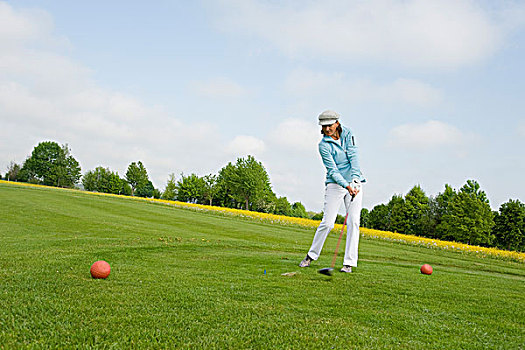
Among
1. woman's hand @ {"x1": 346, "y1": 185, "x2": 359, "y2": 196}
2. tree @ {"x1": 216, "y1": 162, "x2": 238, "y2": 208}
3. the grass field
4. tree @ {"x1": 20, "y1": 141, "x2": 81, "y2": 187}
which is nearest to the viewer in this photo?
the grass field

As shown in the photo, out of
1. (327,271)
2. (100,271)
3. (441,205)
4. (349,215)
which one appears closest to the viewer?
(100,271)

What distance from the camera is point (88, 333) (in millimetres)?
2939

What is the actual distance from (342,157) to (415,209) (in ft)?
186

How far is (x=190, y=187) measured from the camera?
7738 cm

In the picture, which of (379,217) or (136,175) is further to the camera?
(136,175)

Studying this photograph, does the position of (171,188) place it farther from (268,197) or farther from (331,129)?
(331,129)

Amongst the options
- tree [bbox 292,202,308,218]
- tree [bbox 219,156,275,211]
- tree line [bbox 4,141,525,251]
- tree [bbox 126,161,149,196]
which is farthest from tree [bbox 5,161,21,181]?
tree [bbox 292,202,308,218]

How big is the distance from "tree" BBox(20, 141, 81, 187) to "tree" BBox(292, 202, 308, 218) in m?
65.0

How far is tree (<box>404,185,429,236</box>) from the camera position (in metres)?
58.1

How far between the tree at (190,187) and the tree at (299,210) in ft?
154

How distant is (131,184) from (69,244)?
8330cm

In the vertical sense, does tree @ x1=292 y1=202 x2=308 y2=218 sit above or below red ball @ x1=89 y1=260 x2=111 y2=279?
above

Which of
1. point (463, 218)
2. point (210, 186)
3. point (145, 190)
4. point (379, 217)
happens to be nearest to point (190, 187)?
point (210, 186)

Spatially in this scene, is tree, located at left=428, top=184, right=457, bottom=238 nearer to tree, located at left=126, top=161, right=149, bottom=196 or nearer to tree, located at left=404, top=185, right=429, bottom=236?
tree, located at left=404, top=185, right=429, bottom=236
